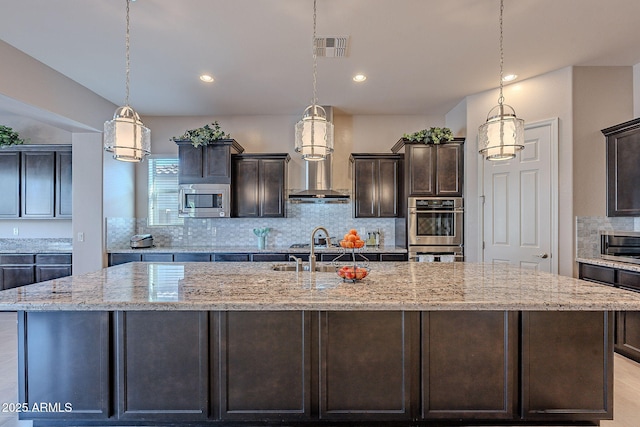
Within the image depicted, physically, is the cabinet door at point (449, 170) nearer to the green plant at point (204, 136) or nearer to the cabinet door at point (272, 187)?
the cabinet door at point (272, 187)

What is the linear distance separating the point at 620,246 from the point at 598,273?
0.42m

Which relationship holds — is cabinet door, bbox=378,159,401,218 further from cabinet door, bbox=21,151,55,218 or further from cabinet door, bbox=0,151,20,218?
cabinet door, bbox=0,151,20,218

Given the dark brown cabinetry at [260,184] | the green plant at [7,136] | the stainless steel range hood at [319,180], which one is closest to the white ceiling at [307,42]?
the dark brown cabinetry at [260,184]

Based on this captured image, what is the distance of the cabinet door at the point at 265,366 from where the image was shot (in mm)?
1940

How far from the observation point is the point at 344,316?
1.95 metres

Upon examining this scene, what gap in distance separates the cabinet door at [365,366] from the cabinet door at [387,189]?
122 inches

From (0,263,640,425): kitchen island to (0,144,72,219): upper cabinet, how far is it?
3.71m

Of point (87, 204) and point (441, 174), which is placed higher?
point (441, 174)

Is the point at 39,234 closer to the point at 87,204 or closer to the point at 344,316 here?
the point at 87,204

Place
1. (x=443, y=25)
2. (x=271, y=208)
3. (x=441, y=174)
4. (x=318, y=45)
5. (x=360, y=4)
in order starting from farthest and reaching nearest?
(x=271, y=208) → (x=441, y=174) → (x=318, y=45) → (x=443, y=25) → (x=360, y=4)

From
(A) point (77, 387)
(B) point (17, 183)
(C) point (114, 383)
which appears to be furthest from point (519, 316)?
(B) point (17, 183)

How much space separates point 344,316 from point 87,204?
436cm

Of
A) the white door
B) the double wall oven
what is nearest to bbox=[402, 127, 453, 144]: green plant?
the white door

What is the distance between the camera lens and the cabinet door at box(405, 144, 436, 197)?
4.62 meters
